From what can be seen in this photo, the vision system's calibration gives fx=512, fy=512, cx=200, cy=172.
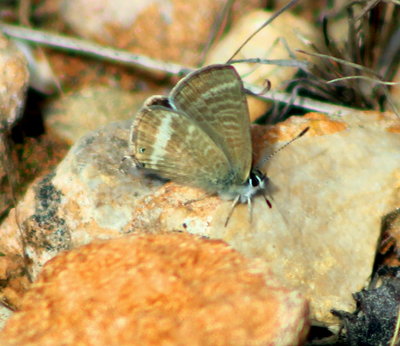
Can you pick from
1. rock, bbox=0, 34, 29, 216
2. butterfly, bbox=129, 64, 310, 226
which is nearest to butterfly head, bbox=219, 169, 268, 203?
butterfly, bbox=129, 64, 310, 226

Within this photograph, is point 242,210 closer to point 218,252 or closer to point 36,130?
point 218,252

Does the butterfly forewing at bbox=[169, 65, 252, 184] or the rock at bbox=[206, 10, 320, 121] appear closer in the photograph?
the butterfly forewing at bbox=[169, 65, 252, 184]

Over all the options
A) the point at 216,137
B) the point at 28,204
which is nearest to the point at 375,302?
the point at 216,137

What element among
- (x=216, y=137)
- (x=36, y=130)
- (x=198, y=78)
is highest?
(x=198, y=78)

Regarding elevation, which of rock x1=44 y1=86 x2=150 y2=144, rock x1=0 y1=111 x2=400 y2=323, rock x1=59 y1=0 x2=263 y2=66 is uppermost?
rock x1=59 y1=0 x2=263 y2=66

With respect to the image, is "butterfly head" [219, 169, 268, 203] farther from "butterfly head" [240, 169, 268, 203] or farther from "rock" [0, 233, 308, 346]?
"rock" [0, 233, 308, 346]

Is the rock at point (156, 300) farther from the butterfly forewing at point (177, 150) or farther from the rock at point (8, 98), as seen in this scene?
the rock at point (8, 98)
